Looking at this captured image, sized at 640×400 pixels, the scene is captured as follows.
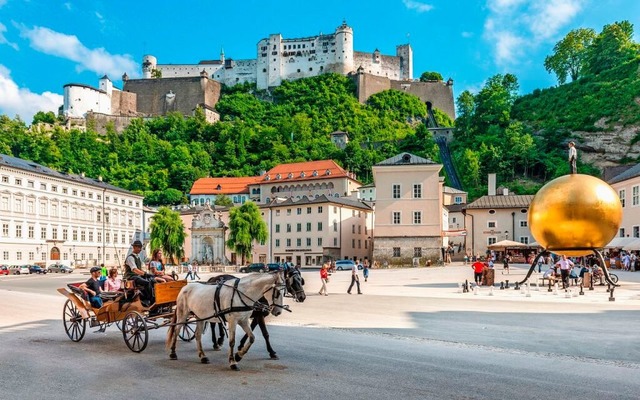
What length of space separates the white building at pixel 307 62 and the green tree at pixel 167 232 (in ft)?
269

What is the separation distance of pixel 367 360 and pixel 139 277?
521cm

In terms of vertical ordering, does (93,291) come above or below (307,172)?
below

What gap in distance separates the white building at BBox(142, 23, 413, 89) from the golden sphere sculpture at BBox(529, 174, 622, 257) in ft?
438

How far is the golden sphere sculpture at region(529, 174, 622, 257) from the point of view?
297 centimetres

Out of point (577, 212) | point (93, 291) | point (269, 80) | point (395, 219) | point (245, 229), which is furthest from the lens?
point (269, 80)

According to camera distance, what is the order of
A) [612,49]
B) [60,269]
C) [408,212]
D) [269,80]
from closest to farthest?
1. [408,212]
2. [60,269]
3. [612,49]
4. [269,80]

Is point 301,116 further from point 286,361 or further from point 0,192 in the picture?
point 286,361

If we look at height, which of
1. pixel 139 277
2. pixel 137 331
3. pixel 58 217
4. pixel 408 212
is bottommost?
pixel 137 331

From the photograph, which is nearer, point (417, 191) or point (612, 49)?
point (417, 191)

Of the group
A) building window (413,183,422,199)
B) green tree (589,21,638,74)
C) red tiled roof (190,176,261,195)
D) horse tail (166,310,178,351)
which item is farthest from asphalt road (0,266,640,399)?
green tree (589,21,638,74)

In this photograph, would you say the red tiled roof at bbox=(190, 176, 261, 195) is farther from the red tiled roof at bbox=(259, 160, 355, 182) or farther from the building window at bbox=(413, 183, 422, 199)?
the building window at bbox=(413, 183, 422, 199)

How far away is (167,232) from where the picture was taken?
6262 centimetres

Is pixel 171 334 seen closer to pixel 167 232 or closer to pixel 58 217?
pixel 167 232

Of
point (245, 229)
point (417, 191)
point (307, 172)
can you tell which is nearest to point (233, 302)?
point (417, 191)
